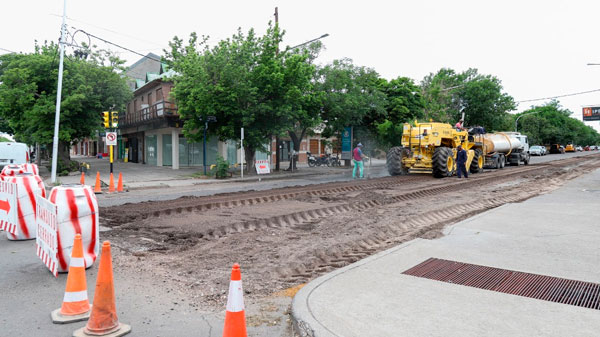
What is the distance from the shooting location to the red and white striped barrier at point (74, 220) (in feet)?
17.7

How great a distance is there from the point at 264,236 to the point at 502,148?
26.4 meters

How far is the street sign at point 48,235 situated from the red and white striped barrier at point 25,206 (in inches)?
71.8

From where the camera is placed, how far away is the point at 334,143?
38500 mm

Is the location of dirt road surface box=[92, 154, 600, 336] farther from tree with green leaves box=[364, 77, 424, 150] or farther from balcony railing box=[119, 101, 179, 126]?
tree with green leaves box=[364, 77, 424, 150]

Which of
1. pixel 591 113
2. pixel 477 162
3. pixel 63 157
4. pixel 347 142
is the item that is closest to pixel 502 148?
pixel 477 162

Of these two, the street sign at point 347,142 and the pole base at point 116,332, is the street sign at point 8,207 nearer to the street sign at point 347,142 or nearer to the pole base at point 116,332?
the pole base at point 116,332

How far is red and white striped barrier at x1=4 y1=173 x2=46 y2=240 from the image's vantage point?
751 cm

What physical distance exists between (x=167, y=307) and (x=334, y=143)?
114 ft

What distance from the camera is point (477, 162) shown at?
2364 centimetres

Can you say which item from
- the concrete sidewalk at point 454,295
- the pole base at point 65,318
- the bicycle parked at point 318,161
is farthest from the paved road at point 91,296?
the bicycle parked at point 318,161

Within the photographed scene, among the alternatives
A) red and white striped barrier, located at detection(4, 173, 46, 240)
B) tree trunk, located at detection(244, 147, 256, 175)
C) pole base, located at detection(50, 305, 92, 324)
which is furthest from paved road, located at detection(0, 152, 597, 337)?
tree trunk, located at detection(244, 147, 256, 175)

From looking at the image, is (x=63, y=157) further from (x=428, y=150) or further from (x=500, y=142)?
(x=500, y=142)

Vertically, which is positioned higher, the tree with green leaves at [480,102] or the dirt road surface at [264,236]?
the tree with green leaves at [480,102]

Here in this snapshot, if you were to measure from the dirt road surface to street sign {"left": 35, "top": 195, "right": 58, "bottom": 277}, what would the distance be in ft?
2.86
